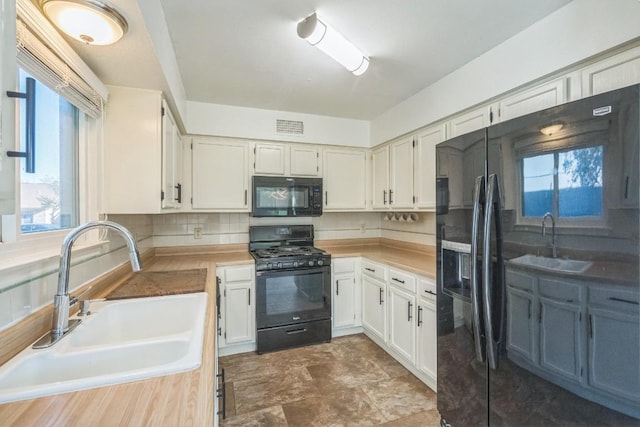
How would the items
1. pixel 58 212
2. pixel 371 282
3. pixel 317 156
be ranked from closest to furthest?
pixel 58 212
pixel 371 282
pixel 317 156

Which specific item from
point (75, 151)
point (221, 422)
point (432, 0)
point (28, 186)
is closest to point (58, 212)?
point (28, 186)

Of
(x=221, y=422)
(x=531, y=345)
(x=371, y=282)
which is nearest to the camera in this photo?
(x=531, y=345)

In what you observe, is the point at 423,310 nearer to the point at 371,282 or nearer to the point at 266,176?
the point at 371,282

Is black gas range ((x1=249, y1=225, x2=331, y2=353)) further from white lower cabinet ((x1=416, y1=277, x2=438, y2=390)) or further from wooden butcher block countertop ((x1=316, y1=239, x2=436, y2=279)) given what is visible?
white lower cabinet ((x1=416, y1=277, x2=438, y2=390))

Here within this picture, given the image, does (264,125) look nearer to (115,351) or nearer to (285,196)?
(285,196)

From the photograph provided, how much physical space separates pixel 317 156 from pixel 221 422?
2.47 meters

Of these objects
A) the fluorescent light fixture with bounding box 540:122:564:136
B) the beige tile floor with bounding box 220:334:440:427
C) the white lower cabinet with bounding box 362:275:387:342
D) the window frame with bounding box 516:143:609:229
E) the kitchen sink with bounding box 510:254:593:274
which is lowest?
the beige tile floor with bounding box 220:334:440:427

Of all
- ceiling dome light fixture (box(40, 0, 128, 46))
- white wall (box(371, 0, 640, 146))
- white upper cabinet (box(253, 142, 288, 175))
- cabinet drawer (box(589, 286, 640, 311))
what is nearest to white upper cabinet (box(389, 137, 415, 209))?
white wall (box(371, 0, 640, 146))

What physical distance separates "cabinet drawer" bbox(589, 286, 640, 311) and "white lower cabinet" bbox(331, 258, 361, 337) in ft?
7.05

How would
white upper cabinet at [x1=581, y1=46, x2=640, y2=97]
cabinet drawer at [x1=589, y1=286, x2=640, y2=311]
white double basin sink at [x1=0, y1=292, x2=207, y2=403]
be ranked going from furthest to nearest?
1. white upper cabinet at [x1=581, y1=46, x2=640, y2=97]
2. cabinet drawer at [x1=589, y1=286, x2=640, y2=311]
3. white double basin sink at [x1=0, y1=292, x2=207, y2=403]

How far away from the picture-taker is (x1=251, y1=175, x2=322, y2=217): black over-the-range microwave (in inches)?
115

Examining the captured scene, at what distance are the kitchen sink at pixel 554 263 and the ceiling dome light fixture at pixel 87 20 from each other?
182cm

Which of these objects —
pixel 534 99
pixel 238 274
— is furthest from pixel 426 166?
pixel 238 274

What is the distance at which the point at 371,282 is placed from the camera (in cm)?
288
